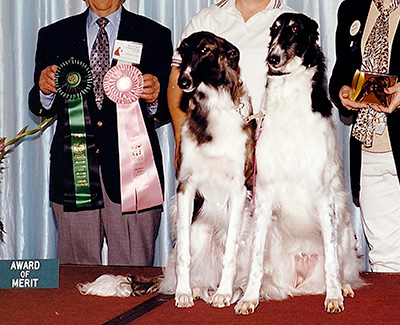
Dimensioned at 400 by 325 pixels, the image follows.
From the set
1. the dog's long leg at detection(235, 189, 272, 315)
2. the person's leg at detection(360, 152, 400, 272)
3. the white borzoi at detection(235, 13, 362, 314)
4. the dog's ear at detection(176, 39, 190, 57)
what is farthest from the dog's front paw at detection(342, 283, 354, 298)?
the dog's ear at detection(176, 39, 190, 57)

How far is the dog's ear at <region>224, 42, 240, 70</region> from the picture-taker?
89.0 inches

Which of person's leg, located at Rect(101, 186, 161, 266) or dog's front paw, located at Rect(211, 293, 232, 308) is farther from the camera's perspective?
person's leg, located at Rect(101, 186, 161, 266)

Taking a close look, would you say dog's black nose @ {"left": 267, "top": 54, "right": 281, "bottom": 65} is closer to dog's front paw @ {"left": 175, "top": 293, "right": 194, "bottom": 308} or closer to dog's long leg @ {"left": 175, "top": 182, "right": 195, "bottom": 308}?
dog's long leg @ {"left": 175, "top": 182, "right": 195, "bottom": 308}

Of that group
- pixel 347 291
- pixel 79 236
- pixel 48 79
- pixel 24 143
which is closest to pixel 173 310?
pixel 347 291

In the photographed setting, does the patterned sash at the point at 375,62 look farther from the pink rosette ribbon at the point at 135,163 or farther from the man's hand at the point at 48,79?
the man's hand at the point at 48,79

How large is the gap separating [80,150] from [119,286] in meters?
1.08

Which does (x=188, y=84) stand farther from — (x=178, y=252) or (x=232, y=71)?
(x=178, y=252)

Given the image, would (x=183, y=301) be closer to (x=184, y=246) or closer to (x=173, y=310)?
(x=173, y=310)

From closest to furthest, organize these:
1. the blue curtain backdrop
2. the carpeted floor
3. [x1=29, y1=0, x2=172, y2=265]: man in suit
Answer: the carpeted floor, [x1=29, y1=0, x2=172, y2=265]: man in suit, the blue curtain backdrop

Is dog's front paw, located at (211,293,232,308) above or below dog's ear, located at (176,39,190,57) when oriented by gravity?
below

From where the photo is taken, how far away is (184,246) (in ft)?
7.47

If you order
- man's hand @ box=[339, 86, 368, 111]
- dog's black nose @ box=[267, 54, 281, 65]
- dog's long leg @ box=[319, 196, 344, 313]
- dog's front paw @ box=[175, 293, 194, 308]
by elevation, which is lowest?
dog's front paw @ box=[175, 293, 194, 308]

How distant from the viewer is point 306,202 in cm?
225

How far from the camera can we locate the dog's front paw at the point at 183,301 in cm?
221
